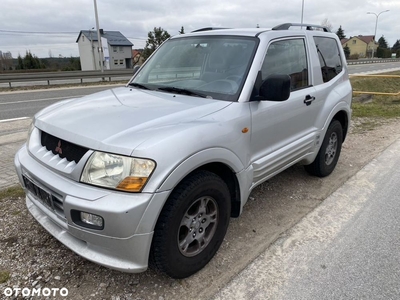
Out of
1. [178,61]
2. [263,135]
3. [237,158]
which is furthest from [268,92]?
[178,61]

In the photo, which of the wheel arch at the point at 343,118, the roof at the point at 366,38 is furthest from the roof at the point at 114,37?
the roof at the point at 366,38

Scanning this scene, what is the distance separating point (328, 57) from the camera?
14.0 ft

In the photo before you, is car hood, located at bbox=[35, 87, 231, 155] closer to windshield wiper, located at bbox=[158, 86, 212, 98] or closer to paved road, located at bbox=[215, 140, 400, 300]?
windshield wiper, located at bbox=[158, 86, 212, 98]

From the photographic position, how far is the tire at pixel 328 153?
13.9ft

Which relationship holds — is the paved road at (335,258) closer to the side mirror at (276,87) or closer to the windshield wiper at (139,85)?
the side mirror at (276,87)

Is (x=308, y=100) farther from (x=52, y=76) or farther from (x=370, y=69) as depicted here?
(x=370, y=69)

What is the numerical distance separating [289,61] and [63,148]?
2427 millimetres

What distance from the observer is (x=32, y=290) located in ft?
7.74

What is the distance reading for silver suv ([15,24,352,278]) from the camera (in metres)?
Result: 2.06

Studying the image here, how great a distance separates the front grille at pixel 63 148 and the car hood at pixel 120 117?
0.05m

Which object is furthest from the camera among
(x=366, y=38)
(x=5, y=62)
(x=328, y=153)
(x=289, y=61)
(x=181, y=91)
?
(x=366, y=38)

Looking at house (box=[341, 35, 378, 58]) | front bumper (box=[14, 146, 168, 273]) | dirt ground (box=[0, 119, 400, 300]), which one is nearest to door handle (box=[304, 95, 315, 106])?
dirt ground (box=[0, 119, 400, 300])

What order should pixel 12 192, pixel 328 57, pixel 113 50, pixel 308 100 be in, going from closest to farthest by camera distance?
pixel 308 100
pixel 12 192
pixel 328 57
pixel 113 50

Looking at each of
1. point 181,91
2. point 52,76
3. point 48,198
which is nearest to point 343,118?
point 181,91
